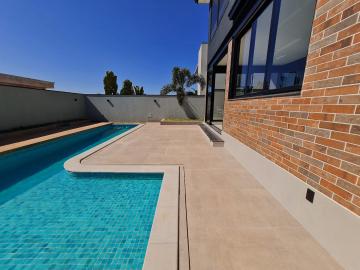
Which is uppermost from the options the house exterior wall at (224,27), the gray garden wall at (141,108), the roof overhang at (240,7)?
the house exterior wall at (224,27)

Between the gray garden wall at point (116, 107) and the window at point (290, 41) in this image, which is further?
the gray garden wall at point (116, 107)

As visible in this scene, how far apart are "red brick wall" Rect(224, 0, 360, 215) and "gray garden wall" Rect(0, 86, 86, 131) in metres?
13.2

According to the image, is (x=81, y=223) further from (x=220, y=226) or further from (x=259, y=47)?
(x=259, y=47)

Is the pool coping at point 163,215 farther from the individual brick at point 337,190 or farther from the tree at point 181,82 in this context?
the tree at point 181,82

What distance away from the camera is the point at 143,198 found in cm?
335

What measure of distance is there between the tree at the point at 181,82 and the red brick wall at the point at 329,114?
12.4 m

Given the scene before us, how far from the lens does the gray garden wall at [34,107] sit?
897 cm

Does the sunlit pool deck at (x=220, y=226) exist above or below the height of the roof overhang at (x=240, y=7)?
below

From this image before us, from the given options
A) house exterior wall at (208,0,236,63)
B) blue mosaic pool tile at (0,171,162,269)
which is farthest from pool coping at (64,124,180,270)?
house exterior wall at (208,0,236,63)

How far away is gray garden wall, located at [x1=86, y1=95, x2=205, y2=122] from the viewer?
15.3 m

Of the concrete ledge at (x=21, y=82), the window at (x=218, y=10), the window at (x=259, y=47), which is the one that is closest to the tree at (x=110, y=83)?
the concrete ledge at (x=21, y=82)

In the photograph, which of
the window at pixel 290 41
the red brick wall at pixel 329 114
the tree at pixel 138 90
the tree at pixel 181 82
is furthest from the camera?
the tree at pixel 138 90

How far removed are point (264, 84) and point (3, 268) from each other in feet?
17.6

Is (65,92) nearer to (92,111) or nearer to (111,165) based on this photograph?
(92,111)
